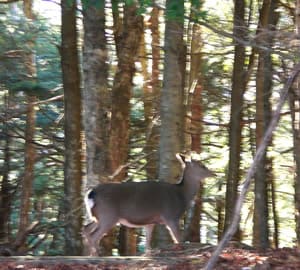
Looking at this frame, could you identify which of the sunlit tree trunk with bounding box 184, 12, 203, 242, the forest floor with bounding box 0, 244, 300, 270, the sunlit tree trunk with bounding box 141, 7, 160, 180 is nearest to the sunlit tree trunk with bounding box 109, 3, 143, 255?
the sunlit tree trunk with bounding box 141, 7, 160, 180

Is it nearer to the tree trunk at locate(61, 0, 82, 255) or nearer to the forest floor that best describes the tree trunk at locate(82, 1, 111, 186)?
the tree trunk at locate(61, 0, 82, 255)

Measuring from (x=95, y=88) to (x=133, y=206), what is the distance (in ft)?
6.10

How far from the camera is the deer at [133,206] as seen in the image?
9.81 meters

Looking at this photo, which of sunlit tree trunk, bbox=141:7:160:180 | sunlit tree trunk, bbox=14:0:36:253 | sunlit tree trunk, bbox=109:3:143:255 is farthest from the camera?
sunlit tree trunk, bbox=14:0:36:253

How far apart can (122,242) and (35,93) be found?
360 cm

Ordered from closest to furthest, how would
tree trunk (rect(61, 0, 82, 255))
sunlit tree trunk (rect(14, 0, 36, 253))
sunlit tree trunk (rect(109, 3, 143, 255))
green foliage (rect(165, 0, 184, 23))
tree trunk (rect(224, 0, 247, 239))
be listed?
green foliage (rect(165, 0, 184, 23)) → sunlit tree trunk (rect(109, 3, 143, 255)) → tree trunk (rect(224, 0, 247, 239)) → tree trunk (rect(61, 0, 82, 255)) → sunlit tree trunk (rect(14, 0, 36, 253))

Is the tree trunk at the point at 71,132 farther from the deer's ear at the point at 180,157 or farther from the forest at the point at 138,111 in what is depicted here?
the deer's ear at the point at 180,157

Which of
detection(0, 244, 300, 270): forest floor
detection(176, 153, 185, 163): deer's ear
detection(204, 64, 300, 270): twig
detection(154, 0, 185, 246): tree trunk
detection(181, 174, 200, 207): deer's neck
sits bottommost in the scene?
detection(0, 244, 300, 270): forest floor

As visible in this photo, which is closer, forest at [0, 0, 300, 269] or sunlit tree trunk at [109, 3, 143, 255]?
forest at [0, 0, 300, 269]

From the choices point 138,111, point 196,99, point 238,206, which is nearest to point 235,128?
point 196,99

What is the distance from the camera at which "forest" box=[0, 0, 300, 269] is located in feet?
32.1

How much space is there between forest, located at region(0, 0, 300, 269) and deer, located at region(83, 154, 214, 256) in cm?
22

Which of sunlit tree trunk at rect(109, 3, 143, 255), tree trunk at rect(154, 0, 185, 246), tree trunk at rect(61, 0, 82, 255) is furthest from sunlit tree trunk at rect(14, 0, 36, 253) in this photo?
tree trunk at rect(154, 0, 185, 246)

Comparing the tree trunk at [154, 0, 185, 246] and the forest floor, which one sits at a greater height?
the tree trunk at [154, 0, 185, 246]
